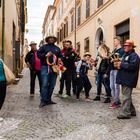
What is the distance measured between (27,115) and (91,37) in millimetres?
17516

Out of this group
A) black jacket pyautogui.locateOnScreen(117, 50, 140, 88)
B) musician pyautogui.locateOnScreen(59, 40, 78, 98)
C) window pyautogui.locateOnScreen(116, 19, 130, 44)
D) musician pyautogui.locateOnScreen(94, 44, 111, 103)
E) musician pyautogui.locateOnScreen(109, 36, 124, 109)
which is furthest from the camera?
window pyautogui.locateOnScreen(116, 19, 130, 44)

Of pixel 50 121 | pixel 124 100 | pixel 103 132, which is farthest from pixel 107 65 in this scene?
pixel 103 132

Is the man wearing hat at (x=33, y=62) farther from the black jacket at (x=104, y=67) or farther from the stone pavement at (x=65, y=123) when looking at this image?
the black jacket at (x=104, y=67)

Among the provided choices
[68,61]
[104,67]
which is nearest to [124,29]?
[68,61]

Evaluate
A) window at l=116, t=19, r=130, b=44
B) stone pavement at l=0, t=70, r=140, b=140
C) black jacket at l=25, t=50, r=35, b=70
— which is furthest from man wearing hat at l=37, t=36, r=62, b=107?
window at l=116, t=19, r=130, b=44

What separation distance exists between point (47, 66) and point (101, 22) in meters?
12.6

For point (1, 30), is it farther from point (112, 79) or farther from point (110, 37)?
point (110, 37)

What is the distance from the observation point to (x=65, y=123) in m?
7.84

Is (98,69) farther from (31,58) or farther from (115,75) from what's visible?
(31,58)

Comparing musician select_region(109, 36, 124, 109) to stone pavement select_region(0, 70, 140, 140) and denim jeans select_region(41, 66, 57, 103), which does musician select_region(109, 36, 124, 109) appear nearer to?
stone pavement select_region(0, 70, 140, 140)

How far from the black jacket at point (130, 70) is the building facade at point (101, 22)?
741 cm

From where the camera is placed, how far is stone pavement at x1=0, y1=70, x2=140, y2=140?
266 inches

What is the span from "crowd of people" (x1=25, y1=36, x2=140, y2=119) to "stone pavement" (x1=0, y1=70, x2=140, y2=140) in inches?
15.3

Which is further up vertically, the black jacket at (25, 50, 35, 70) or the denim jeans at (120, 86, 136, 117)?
the black jacket at (25, 50, 35, 70)
